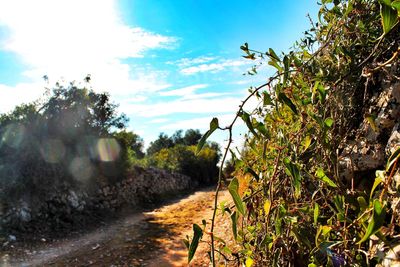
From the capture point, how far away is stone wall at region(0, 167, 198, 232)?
858cm

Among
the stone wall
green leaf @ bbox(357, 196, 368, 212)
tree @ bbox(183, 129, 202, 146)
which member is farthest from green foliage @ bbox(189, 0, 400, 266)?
tree @ bbox(183, 129, 202, 146)

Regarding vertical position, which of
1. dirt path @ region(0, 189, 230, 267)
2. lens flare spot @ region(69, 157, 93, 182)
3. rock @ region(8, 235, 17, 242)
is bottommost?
dirt path @ region(0, 189, 230, 267)

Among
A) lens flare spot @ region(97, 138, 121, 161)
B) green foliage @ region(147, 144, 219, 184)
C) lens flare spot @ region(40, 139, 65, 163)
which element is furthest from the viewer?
green foliage @ region(147, 144, 219, 184)

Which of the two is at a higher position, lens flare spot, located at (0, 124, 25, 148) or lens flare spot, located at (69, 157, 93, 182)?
lens flare spot, located at (0, 124, 25, 148)

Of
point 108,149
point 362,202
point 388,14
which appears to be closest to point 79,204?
point 108,149

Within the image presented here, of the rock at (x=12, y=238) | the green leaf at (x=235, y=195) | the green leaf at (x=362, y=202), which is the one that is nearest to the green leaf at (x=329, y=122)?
the green leaf at (x=362, y=202)

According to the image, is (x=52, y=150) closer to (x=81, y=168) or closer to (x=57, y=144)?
(x=57, y=144)

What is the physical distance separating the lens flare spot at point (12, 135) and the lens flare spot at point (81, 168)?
1.81m

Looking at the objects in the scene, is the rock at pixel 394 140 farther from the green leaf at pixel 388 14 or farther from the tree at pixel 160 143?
the tree at pixel 160 143

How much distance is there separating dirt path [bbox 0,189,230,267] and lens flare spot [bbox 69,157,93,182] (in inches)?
105

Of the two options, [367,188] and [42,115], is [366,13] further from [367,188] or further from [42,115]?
[42,115]

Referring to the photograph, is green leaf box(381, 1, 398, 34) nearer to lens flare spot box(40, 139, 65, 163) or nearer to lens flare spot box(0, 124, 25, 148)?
lens flare spot box(40, 139, 65, 163)

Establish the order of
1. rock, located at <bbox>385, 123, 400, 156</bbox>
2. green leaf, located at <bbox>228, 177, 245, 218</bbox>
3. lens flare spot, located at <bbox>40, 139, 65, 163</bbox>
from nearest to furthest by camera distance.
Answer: green leaf, located at <bbox>228, 177, 245, 218</bbox>
rock, located at <bbox>385, 123, 400, 156</bbox>
lens flare spot, located at <bbox>40, 139, 65, 163</bbox>

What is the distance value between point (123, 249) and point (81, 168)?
5.77 meters
